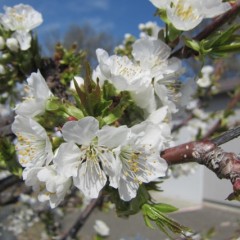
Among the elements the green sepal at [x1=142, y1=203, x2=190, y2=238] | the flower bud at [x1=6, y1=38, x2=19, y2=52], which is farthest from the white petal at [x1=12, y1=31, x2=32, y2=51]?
the green sepal at [x1=142, y1=203, x2=190, y2=238]

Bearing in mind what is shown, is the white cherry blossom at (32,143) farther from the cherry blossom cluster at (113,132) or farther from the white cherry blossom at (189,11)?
the white cherry blossom at (189,11)

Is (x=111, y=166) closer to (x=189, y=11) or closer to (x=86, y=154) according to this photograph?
(x=86, y=154)

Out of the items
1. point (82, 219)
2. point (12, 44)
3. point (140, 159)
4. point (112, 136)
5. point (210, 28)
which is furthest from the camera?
point (82, 219)

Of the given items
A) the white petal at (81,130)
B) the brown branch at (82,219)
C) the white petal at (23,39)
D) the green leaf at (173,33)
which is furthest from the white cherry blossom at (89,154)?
the brown branch at (82,219)

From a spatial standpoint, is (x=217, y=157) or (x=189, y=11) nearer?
(x=217, y=157)

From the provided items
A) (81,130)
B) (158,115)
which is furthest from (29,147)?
(158,115)

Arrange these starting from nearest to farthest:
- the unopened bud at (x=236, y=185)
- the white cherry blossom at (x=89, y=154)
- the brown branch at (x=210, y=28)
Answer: the unopened bud at (x=236, y=185)
the white cherry blossom at (x=89, y=154)
the brown branch at (x=210, y=28)
